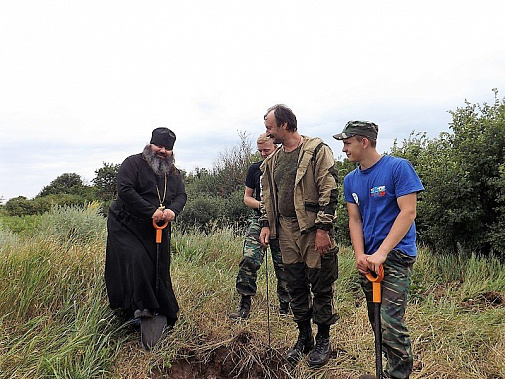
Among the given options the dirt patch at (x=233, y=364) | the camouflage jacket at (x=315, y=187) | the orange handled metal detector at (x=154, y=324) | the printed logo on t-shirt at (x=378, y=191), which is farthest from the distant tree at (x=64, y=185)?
the printed logo on t-shirt at (x=378, y=191)

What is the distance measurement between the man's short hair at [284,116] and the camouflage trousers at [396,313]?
1.38 m

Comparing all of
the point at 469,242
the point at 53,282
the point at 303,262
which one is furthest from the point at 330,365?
the point at 469,242

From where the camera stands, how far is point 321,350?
4062 mm

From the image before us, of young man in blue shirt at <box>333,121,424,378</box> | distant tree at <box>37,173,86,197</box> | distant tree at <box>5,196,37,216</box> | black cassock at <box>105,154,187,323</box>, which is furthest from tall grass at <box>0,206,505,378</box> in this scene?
distant tree at <box>37,173,86,197</box>

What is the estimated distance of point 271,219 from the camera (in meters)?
4.24

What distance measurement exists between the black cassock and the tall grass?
0.29m

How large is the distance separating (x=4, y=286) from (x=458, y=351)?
3998 mm

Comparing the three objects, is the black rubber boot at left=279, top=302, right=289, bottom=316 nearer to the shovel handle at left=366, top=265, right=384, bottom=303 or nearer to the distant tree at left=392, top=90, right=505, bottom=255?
the shovel handle at left=366, top=265, right=384, bottom=303

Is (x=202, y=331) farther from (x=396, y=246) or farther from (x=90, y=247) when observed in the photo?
(x=396, y=246)

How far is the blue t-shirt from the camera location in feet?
10.6

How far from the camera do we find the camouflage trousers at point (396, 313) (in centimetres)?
321

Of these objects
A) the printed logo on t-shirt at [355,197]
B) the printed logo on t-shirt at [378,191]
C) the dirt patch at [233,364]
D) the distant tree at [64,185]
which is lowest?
the dirt patch at [233,364]

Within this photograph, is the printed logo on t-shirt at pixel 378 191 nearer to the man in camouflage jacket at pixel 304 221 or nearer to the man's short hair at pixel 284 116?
the man in camouflage jacket at pixel 304 221

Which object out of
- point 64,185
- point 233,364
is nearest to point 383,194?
point 233,364
